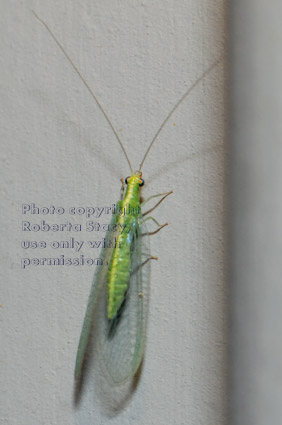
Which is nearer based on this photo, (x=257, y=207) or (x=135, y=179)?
(x=257, y=207)

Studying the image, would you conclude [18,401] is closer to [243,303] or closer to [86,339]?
[86,339]

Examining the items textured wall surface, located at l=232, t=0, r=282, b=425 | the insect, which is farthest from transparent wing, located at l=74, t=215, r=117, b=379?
textured wall surface, located at l=232, t=0, r=282, b=425

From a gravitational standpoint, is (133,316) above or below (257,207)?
below

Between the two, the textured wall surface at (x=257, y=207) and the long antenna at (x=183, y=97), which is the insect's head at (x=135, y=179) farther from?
the textured wall surface at (x=257, y=207)

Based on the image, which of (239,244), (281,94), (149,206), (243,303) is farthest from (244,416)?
(281,94)

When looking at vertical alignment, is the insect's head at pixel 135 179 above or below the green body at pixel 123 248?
above

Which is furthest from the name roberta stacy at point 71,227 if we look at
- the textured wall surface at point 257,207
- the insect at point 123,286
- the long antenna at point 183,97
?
the textured wall surface at point 257,207

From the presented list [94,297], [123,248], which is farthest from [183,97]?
[94,297]

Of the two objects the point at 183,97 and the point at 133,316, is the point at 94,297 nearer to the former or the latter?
the point at 133,316

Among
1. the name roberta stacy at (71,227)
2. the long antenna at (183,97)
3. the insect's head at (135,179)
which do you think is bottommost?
the name roberta stacy at (71,227)
